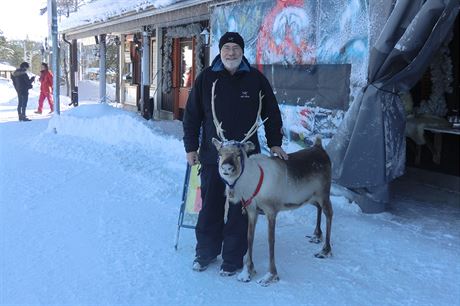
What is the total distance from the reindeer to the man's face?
0.67 feet

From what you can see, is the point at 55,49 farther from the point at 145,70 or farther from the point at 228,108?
the point at 228,108

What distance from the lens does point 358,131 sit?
5543mm

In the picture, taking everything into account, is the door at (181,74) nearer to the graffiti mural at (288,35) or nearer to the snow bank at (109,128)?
the snow bank at (109,128)

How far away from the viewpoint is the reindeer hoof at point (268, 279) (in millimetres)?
3930

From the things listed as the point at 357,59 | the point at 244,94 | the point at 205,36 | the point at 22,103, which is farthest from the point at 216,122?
the point at 22,103

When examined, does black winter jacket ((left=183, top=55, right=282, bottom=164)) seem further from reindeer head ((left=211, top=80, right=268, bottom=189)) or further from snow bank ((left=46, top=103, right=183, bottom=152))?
snow bank ((left=46, top=103, right=183, bottom=152))

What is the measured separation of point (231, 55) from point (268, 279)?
181 centimetres

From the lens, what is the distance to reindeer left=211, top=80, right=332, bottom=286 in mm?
3689

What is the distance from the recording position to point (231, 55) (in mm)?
3932

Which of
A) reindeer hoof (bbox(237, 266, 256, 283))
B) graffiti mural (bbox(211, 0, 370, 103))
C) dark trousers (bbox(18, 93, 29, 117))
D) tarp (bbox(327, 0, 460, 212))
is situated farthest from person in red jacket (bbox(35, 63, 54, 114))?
reindeer hoof (bbox(237, 266, 256, 283))

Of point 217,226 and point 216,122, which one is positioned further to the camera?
point 217,226

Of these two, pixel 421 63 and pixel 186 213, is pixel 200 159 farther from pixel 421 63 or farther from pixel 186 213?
pixel 421 63

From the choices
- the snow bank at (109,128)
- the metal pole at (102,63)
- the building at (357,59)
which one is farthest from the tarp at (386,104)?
the metal pole at (102,63)

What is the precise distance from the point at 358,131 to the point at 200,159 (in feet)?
7.08
